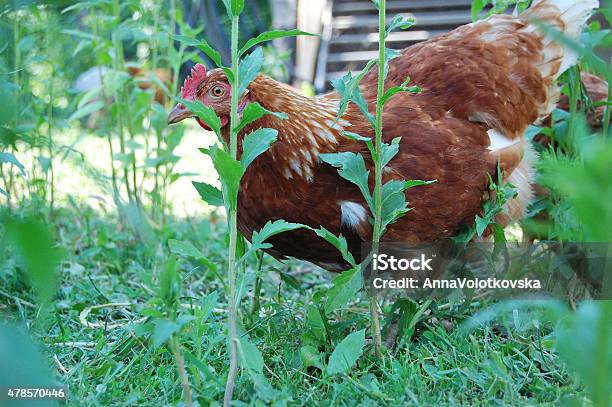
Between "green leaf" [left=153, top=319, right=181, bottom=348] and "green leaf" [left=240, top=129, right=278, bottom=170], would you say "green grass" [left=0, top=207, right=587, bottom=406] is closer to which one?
"green leaf" [left=153, top=319, right=181, bottom=348]

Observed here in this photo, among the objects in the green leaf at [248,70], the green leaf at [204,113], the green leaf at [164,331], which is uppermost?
the green leaf at [248,70]

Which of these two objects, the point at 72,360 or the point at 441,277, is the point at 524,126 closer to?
the point at 441,277

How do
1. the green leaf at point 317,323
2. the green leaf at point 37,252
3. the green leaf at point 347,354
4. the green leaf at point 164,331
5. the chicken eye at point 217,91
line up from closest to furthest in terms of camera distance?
the green leaf at point 37,252, the green leaf at point 164,331, the green leaf at point 347,354, the green leaf at point 317,323, the chicken eye at point 217,91

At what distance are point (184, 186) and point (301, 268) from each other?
1.96m

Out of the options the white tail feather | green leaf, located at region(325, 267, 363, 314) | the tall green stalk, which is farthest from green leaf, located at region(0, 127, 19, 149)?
the white tail feather

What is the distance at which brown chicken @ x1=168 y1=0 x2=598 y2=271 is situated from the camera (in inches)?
81.6

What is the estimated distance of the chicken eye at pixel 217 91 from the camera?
2.12 m

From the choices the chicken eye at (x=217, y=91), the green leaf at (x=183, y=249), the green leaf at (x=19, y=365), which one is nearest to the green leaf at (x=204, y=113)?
the green leaf at (x=183, y=249)

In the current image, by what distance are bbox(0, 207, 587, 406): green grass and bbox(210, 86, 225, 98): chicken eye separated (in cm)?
60

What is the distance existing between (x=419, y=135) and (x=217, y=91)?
0.69 metres

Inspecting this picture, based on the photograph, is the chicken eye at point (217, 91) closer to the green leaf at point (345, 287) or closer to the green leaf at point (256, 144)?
the green leaf at point (256, 144)

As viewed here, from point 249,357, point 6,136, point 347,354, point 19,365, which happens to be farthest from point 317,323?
point 19,365

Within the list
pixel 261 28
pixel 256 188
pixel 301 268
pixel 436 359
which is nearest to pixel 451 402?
pixel 436 359

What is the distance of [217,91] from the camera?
2.13m
